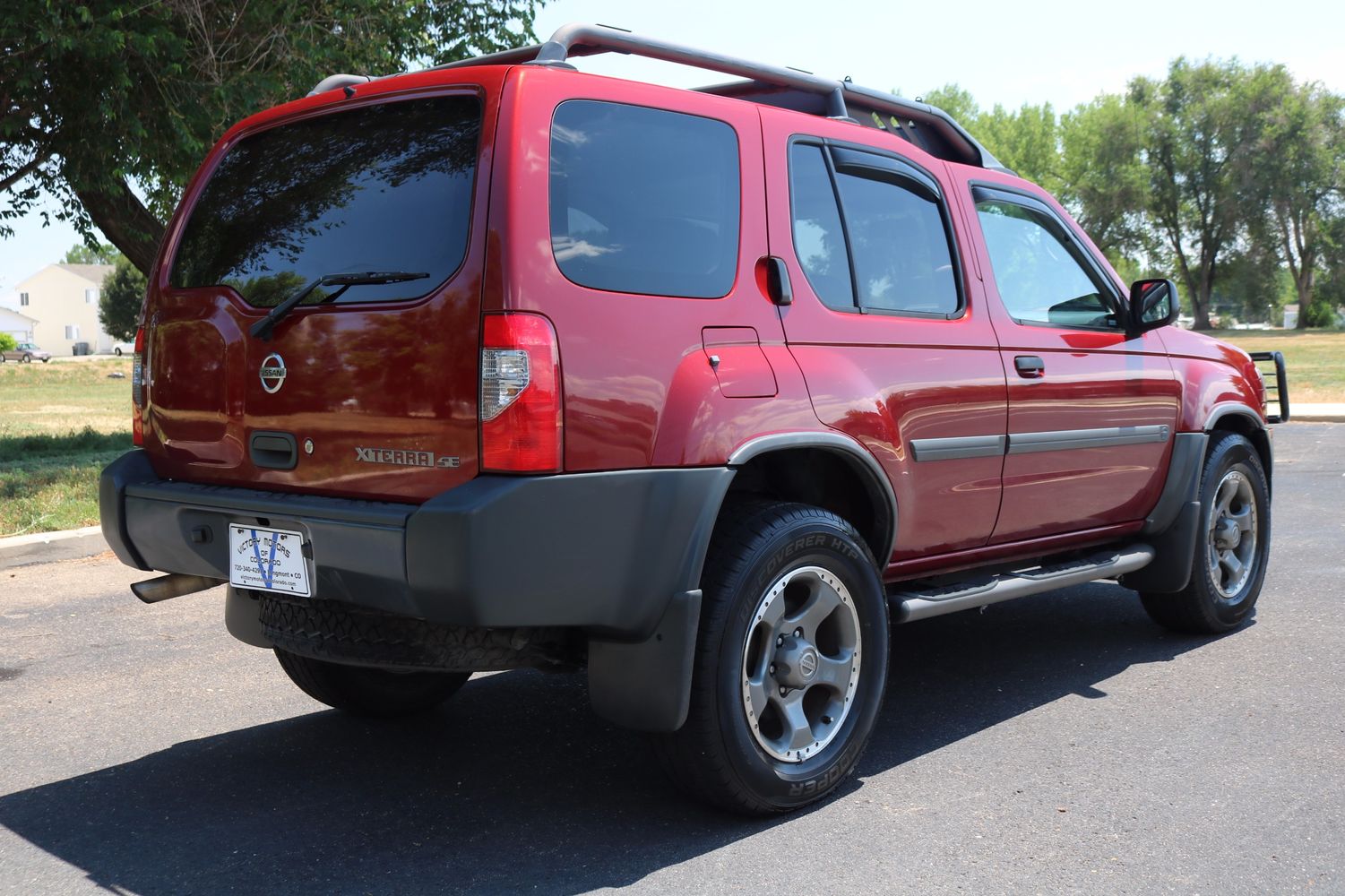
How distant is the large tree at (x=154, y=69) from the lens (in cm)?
1112

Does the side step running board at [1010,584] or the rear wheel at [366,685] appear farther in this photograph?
the rear wheel at [366,685]

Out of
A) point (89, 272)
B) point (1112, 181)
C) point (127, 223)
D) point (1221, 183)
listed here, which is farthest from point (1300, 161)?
point (89, 272)

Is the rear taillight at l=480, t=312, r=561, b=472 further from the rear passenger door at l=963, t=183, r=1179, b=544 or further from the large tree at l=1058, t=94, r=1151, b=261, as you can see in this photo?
the large tree at l=1058, t=94, r=1151, b=261

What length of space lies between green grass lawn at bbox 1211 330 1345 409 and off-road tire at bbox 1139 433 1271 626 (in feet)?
37.7

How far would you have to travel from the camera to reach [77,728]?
14.5 ft

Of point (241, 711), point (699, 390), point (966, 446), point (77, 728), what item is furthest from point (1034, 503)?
point (77, 728)

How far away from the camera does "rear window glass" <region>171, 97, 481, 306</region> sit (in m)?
3.24

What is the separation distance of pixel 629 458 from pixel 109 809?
1.89 metres

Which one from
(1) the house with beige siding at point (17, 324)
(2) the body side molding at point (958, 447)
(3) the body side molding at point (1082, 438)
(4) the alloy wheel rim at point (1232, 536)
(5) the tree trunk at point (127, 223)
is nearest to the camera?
(2) the body side molding at point (958, 447)

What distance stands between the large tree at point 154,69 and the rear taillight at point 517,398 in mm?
9429

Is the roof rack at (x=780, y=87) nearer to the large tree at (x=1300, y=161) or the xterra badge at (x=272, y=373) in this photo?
the xterra badge at (x=272, y=373)

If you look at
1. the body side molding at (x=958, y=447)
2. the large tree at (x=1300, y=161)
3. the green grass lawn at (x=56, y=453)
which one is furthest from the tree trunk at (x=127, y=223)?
the large tree at (x=1300, y=161)

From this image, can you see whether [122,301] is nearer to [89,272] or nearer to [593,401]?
[89,272]

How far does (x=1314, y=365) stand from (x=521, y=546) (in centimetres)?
3401
